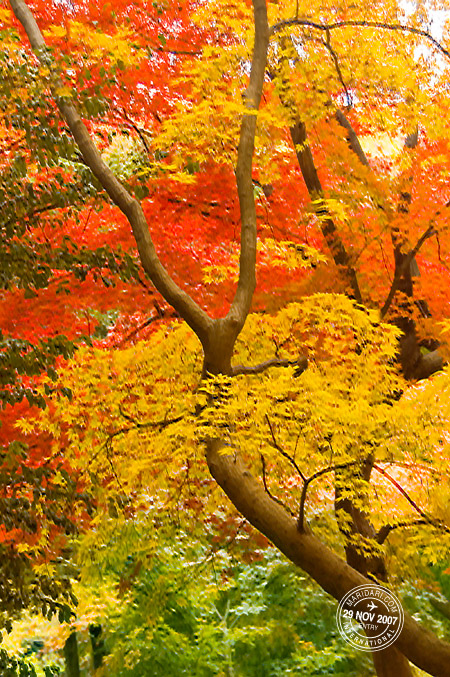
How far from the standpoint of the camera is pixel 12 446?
455 cm

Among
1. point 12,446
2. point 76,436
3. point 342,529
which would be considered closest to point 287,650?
point 342,529

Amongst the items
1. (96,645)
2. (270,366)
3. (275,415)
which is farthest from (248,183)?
(96,645)

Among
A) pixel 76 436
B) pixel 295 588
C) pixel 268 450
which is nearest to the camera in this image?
pixel 268 450

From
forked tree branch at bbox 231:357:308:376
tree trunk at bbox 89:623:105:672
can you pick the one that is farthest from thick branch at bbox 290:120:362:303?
tree trunk at bbox 89:623:105:672

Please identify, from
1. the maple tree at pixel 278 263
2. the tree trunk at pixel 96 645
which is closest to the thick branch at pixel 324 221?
the maple tree at pixel 278 263

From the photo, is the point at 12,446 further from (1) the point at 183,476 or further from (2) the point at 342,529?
(2) the point at 342,529

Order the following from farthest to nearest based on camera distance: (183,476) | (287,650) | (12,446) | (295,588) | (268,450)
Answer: (287,650) → (295,588) → (183,476) → (268,450) → (12,446)

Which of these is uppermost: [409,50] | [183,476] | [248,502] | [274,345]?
[409,50]

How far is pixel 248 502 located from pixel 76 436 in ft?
7.26

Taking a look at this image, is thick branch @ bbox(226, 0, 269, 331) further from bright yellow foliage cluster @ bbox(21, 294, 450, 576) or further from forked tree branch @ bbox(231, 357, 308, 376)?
bright yellow foliage cluster @ bbox(21, 294, 450, 576)

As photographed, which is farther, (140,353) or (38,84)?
(140,353)

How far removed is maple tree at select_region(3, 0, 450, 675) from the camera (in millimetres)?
5512

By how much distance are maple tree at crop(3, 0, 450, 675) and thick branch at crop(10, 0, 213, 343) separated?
2cm

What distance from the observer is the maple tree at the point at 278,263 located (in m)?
5.51
